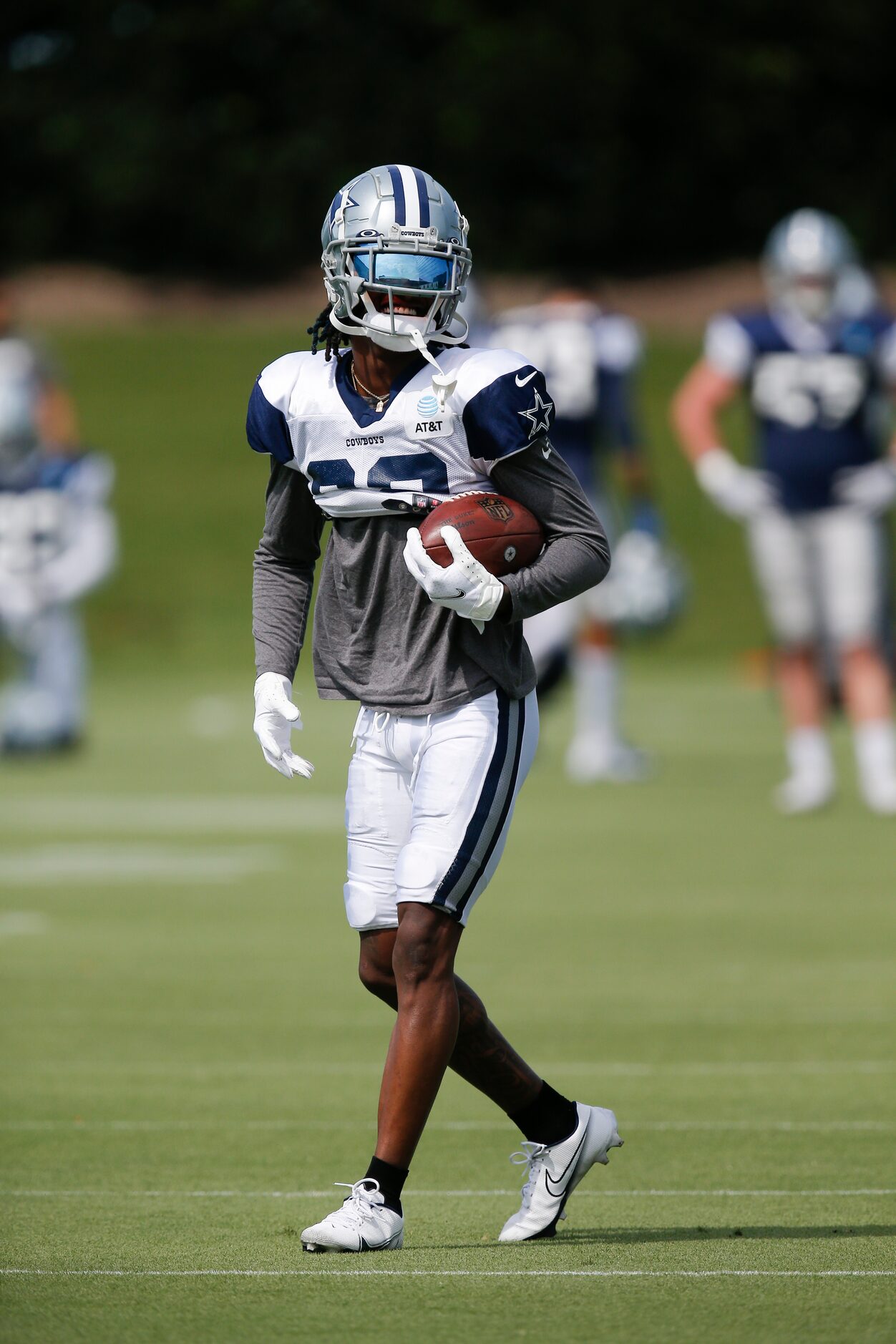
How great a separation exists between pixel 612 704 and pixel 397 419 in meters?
8.63

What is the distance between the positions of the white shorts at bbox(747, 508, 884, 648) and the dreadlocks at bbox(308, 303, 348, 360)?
22.4 feet

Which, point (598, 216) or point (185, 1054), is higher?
point (598, 216)

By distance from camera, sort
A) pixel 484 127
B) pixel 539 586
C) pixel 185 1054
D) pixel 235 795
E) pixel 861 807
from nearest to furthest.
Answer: pixel 539 586, pixel 185 1054, pixel 861 807, pixel 235 795, pixel 484 127

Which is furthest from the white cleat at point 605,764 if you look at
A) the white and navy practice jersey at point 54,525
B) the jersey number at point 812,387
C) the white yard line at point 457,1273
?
the white yard line at point 457,1273

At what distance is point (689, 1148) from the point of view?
5293 mm

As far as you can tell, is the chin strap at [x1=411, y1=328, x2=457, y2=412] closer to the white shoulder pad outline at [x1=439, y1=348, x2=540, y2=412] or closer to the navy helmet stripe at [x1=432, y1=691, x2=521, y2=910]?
the white shoulder pad outline at [x1=439, y1=348, x2=540, y2=412]

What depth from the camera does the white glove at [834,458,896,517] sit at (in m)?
11.3

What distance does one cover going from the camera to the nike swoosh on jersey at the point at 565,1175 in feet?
14.5

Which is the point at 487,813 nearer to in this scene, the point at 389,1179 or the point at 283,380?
the point at 389,1179

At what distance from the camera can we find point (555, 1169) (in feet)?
14.7

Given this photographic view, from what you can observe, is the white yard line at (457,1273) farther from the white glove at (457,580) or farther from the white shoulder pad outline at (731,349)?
the white shoulder pad outline at (731,349)

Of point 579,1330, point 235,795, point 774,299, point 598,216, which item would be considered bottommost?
point 579,1330

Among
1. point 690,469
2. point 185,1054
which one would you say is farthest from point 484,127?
point 185,1054

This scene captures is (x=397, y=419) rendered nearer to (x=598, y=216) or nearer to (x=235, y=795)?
(x=235, y=795)
